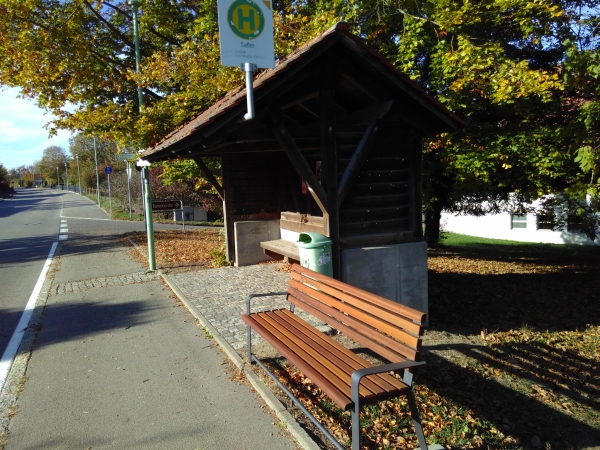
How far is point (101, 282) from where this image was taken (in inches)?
378

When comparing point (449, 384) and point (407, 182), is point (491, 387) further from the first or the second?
point (407, 182)

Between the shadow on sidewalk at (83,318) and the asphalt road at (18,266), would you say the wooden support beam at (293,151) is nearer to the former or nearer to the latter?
the shadow on sidewalk at (83,318)

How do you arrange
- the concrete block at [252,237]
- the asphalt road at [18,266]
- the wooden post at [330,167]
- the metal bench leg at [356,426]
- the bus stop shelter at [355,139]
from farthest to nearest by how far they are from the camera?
the concrete block at [252,237], the asphalt road at [18,266], the wooden post at [330,167], the bus stop shelter at [355,139], the metal bench leg at [356,426]

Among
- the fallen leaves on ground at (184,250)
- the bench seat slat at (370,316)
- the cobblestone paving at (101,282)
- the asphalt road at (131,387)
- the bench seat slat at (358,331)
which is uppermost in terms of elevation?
the bench seat slat at (370,316)

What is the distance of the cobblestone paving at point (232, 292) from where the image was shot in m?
6.25

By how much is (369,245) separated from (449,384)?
230cm

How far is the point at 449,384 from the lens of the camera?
5.12 metres

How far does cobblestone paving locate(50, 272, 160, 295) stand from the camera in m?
9.11

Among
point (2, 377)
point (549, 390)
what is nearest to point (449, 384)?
point (549, 390)

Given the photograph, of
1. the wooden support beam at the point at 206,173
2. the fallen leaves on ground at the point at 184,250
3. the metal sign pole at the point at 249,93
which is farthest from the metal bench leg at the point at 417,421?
the fallen leaves on ground at the point at 184,250

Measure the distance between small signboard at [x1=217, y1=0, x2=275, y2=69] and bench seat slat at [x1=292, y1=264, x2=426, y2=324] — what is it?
8.05 ft

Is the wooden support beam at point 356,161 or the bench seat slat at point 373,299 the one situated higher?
the wooden support beam at point 356,161

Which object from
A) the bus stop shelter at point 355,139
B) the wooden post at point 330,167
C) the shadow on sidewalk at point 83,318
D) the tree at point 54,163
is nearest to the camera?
the bus stop shelter at point 355,139

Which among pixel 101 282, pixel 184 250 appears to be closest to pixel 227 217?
pixel 101 282
